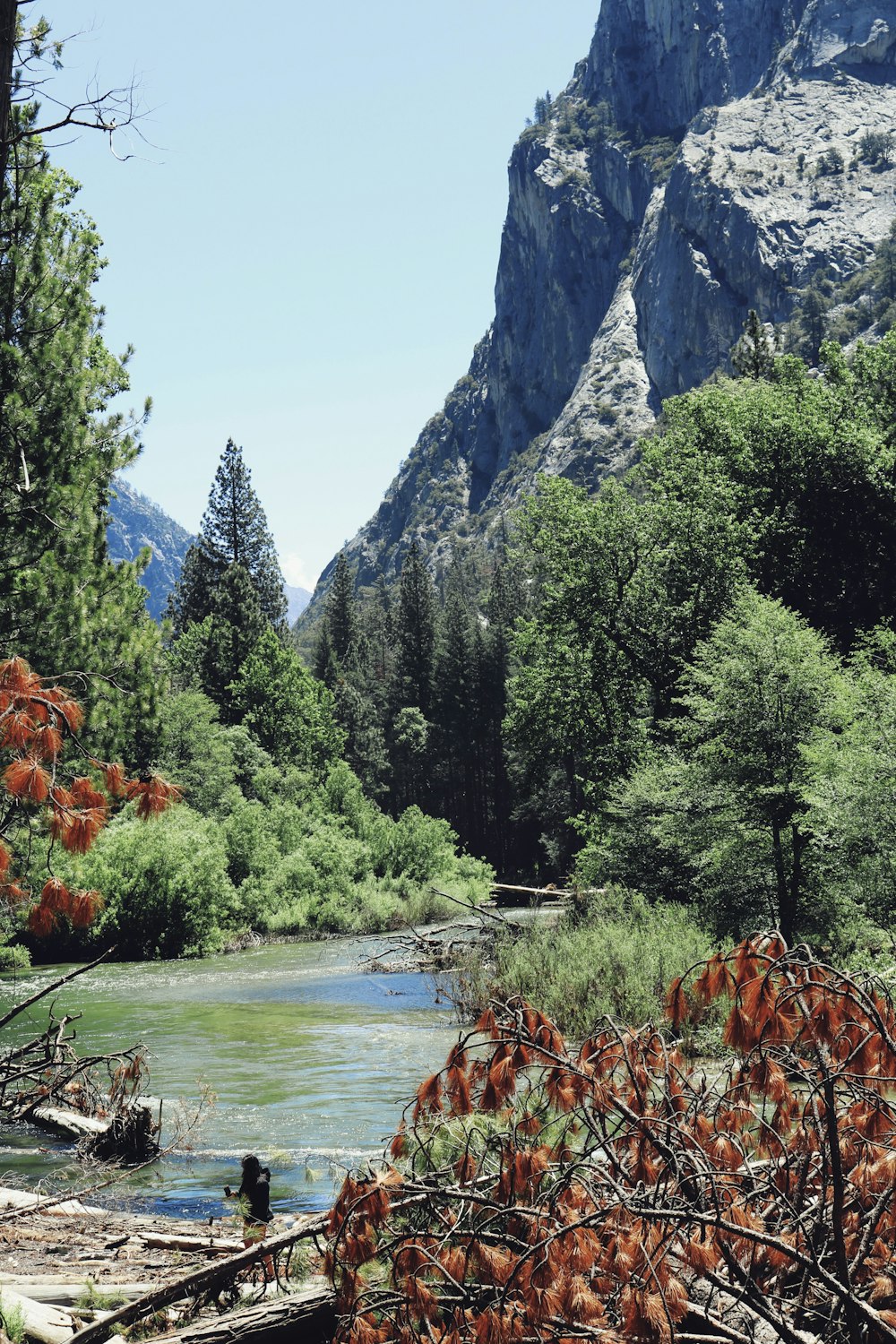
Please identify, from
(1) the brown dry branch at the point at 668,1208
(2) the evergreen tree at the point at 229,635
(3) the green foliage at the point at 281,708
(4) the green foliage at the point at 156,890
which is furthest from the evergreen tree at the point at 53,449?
(2) the evergreen tree at the point at 229,635

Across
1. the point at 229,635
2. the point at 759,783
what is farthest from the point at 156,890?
the point at 229,635

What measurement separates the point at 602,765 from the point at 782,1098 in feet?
76.9

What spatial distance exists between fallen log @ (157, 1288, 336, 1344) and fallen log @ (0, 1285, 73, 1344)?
0.54m

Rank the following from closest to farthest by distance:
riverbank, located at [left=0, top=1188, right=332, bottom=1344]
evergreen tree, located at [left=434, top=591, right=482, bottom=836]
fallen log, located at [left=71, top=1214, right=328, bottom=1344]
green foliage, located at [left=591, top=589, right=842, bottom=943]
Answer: fallen log, located at [left=71, top=1214, right=328, bottom=1344], riverbank, located at [left=0, top=1188, right=332, bottom=1344], green foliage, located at [left=591, top=589, right=842, bottom=943], evergreen tree, located at [left=434, top=591, right=482, bottom=836]

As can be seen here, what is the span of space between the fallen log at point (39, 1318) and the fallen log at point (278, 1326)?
0.54 meters

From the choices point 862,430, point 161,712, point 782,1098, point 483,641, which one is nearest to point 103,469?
point 161,712

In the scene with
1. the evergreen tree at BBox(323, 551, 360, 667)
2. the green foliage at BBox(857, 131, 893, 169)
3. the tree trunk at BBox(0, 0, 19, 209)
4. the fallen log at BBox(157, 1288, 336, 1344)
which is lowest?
the fallen log at BBox(157, 1288, 336, 1344)

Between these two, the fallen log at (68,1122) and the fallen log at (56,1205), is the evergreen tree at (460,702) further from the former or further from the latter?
the fallen log at (56,1205)

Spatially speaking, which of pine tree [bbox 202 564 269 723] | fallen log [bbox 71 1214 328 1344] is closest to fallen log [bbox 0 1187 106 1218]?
fallen log [bbox 71 1214 328 1344]

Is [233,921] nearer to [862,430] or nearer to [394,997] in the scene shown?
[394,997]

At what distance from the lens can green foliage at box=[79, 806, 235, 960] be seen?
2859 centimetres

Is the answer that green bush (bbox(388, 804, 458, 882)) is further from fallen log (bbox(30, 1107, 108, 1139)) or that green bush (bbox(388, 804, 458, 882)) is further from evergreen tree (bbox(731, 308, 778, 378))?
fallen log (bbox(30, 1107, 108, 1139))

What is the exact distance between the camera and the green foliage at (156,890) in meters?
28.6

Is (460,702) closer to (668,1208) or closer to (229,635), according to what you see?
(229,635)
